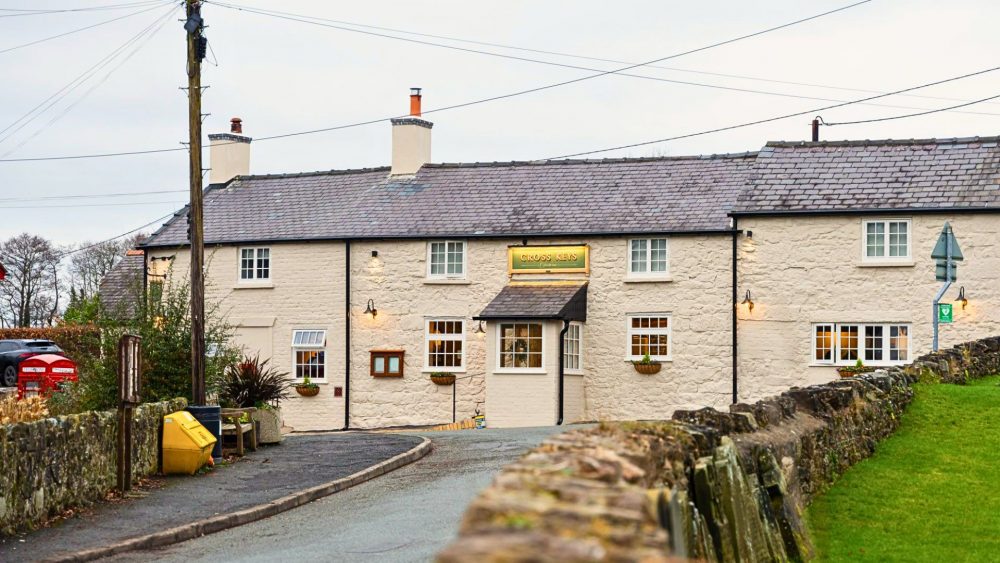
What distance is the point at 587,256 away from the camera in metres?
34.5

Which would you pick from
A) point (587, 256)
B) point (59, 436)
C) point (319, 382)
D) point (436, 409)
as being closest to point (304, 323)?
point (319, 382)

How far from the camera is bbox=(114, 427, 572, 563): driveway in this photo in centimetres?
1231

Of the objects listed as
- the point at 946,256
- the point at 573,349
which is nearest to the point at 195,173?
the point at 946,256

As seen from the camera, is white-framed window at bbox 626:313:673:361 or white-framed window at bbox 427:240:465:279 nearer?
white-framed window at bbox 626:313:673:361

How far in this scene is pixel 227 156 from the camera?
43.4 m

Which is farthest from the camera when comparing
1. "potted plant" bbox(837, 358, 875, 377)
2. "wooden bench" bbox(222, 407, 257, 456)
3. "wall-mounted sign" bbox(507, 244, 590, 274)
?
"wall-mounted sign" bbox(507, 244, 590, 274)

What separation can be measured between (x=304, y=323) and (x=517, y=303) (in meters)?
6.47

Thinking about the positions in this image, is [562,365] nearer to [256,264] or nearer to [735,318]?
[735,318]

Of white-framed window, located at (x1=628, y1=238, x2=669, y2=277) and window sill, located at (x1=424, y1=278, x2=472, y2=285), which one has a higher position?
white-framed window, located at (x1=628, y1=238, x2=669, y2=277)

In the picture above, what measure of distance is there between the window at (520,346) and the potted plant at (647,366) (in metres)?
→ 2.39

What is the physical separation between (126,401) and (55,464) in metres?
1.94

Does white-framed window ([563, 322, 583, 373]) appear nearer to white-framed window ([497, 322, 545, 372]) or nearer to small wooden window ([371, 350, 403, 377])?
white-framed window ([497, 322, 545, 372])

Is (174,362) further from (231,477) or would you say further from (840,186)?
(840,186)

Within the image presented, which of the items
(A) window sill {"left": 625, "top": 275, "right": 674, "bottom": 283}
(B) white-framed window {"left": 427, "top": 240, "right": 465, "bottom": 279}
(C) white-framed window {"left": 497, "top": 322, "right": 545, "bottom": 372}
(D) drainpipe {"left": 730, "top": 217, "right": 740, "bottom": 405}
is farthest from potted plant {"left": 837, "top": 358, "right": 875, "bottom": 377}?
(B) white-framed window {"left": 427, "top": 240, "right": 465, "bottom": 279}
